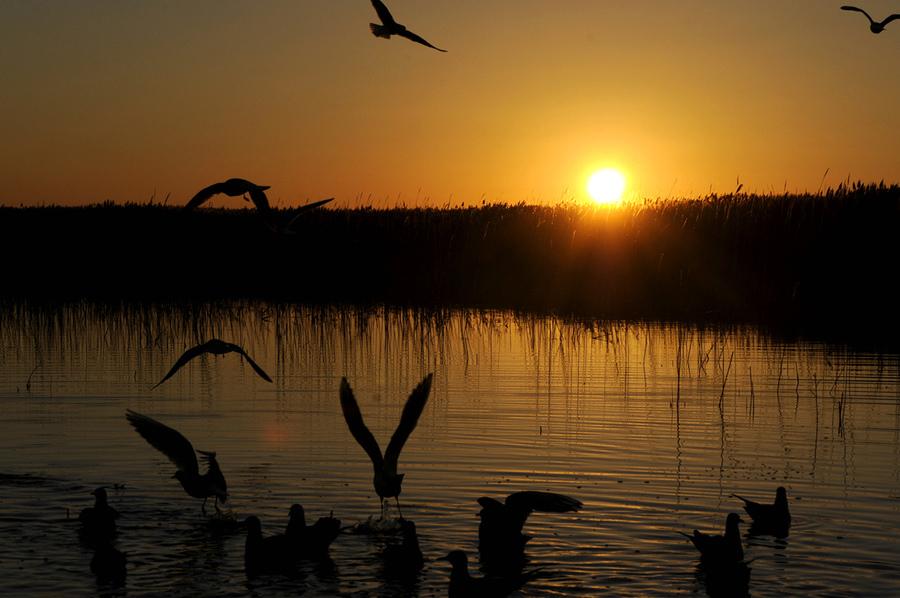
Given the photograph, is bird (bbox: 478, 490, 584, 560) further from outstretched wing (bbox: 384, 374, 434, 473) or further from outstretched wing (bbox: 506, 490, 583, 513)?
outstretched wing (bbox: 384, 374, 434, 473)

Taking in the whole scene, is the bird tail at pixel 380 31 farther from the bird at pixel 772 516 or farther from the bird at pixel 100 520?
the bird at pixel 772 516

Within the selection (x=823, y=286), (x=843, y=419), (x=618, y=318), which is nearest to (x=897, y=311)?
(x=823, y=286)

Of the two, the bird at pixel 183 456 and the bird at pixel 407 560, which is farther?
the bird at pixel 183 456

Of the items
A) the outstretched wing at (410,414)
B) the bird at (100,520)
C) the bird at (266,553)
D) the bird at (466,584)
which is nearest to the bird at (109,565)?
the bird at (100,520)

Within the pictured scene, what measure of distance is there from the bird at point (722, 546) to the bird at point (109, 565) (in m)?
3.36

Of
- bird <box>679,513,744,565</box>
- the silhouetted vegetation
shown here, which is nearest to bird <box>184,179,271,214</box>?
bird <box>679,513,744,565</box>

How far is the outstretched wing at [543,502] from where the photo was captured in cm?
780

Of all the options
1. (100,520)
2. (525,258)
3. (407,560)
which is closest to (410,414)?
(407,560)

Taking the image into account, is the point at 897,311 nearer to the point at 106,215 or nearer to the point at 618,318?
the point at 618,318

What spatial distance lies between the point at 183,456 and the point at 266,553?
1.19 metres

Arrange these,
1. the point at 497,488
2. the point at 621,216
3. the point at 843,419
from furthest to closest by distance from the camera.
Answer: the point at 621,216 < the point at 843,419 < the point at 497,488

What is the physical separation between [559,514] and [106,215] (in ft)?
83.4

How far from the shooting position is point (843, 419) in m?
12.4

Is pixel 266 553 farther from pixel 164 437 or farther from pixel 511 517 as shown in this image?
pixel 511 517
